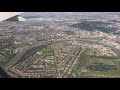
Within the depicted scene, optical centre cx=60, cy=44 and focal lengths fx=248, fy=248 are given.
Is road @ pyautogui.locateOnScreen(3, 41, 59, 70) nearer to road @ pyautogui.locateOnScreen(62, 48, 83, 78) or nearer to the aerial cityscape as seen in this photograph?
the aerial cityscape

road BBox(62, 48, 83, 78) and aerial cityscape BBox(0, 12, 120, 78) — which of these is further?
aerial cityscape BBox(0, 12, 120, 78)

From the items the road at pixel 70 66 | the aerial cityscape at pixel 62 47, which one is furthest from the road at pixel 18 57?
the road at pixel 70 66

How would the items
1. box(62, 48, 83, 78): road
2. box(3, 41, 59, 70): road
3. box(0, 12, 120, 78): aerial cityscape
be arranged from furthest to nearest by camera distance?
box(3, 41, 59, 70): road < box(0, 12, 120, 78): aerial cityscape < box(62, 48, 83, 78): road

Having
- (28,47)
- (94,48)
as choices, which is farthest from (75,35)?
(28,47)

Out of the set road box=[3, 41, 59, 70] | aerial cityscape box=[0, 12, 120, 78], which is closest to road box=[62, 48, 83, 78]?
aerial cityscape box=[0, 12, 120, 78]

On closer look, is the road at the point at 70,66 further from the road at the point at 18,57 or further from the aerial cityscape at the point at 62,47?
the road at the point at 18,57
